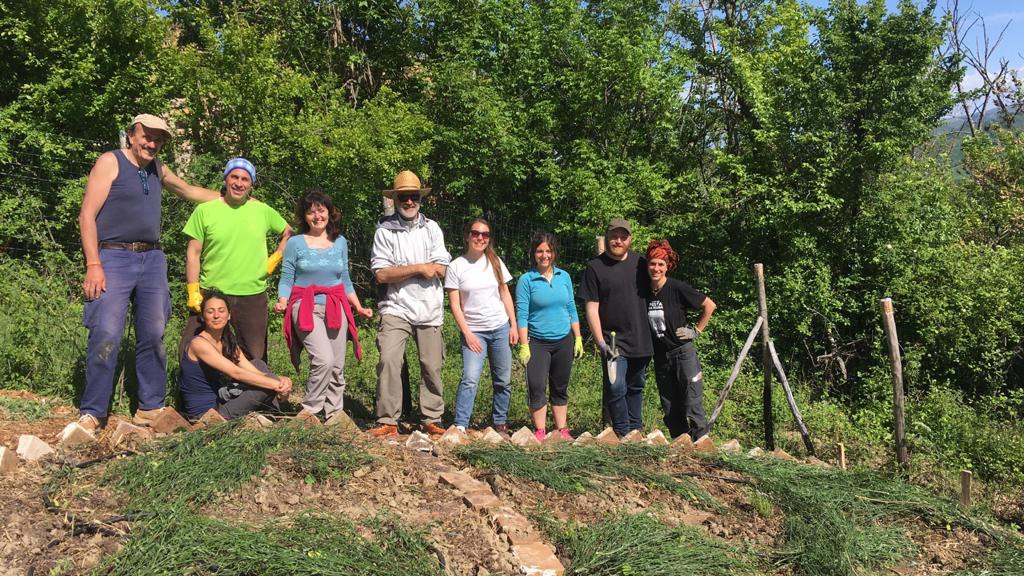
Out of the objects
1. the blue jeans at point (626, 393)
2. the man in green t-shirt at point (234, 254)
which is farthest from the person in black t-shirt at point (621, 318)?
the man in green t-shirt at point (234, 254)

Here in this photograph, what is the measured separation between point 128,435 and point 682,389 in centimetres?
369

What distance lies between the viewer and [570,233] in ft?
37.9

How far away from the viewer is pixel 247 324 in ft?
15.9

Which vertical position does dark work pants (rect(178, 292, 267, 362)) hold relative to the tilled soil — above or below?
above

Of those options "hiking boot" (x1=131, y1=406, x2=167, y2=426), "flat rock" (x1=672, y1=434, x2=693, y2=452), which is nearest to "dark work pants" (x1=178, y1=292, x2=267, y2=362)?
"hiking boot" (x1=131, y1=406, x2=167, y2=426)

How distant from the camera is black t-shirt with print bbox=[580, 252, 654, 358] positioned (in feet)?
17.6

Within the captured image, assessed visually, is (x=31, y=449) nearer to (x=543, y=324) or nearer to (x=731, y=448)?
(x=543, y=324)

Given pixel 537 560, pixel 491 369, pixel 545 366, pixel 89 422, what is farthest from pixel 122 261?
pixel 537 560

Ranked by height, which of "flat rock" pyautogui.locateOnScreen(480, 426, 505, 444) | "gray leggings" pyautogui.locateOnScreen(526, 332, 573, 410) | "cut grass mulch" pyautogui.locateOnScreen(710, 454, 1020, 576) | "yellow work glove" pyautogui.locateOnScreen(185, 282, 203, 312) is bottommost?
"cut grass mulch" pyautogui.locateOnScreen(710, 454, 1020, 576)

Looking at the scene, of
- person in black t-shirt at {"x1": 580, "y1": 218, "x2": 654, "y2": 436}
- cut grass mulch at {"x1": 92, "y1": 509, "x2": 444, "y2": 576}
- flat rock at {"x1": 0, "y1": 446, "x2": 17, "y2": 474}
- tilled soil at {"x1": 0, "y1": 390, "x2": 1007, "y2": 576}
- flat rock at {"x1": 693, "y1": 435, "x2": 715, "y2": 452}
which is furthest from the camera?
person in black t-shirt at {"x1": 580, "y1": 218, "x2": 654, "y2": 436}

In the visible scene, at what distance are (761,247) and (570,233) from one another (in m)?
2.95

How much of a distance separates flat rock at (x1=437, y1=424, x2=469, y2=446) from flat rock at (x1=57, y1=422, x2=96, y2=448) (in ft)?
6.18

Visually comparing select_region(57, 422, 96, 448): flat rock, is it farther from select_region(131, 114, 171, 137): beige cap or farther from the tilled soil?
select_region(131, 114, 171, 137): beige cap

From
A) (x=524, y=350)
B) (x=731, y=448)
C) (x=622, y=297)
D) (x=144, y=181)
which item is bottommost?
(x=731, y=448)
